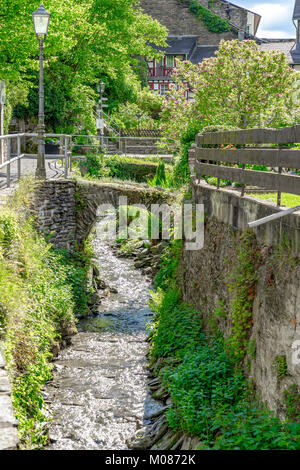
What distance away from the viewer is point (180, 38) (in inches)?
1807

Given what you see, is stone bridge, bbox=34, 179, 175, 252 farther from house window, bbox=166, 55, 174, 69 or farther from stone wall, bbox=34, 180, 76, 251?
house window, bbox=166, 55, 174, 69

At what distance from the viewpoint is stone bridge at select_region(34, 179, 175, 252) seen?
50.9 ft

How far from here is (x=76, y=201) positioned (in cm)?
1630

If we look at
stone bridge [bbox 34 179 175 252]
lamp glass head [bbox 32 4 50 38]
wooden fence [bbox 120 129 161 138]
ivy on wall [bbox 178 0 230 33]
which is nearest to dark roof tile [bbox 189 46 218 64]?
ivy on wall [bbox 178 0 230 33]

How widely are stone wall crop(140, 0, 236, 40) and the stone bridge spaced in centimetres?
3202

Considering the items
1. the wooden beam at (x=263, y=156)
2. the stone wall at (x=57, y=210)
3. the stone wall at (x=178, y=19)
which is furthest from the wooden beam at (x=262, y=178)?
the stone wall at (x=178, y=19)

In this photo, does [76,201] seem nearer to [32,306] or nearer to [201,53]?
[32,306]

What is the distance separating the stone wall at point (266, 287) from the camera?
5.62 metres

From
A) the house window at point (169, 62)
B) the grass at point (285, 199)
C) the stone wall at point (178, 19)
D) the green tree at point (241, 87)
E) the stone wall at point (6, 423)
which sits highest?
the stone wall at point (178, 19)

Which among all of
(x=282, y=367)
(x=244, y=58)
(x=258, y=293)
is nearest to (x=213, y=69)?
(x=244, y=58)

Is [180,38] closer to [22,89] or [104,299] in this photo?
[22,89]

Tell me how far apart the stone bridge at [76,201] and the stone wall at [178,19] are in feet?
105

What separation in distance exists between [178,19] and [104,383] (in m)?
40.3

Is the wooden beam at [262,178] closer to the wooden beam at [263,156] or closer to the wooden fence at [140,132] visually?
the wooden beam at [263,156]
